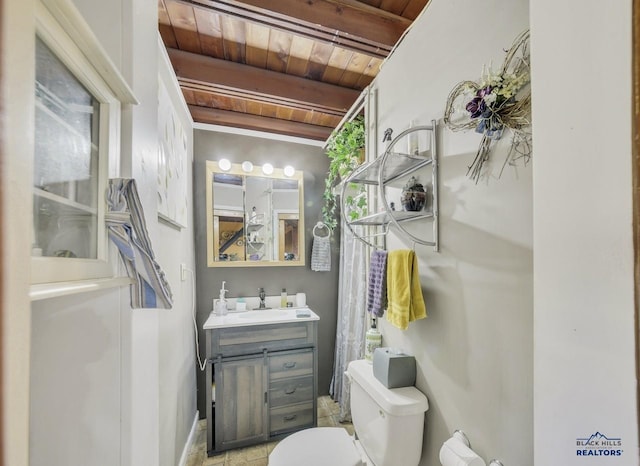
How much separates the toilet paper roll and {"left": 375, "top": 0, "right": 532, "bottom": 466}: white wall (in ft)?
0.19

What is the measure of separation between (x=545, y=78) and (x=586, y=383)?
546 mm

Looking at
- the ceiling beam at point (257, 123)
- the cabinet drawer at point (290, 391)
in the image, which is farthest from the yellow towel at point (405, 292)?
the ceiling beam at point (257, 123)

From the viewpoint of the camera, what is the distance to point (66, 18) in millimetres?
462

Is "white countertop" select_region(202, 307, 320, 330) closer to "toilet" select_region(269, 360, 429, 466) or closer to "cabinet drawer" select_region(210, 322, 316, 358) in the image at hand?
"cabinet drawer" select_region(210, 322, 316, 358)

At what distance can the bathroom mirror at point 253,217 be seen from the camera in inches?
83.6

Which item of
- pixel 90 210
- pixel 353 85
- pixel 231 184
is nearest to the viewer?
pixel 90 210

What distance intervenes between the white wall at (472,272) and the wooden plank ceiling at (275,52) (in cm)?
30

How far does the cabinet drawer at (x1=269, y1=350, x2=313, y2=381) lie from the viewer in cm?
178

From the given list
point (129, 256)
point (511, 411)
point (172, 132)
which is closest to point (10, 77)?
point (129, 256)

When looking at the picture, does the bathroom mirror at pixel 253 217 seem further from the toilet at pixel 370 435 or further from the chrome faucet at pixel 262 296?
the toilet at pixel 370 435

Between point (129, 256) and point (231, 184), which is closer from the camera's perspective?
point (129, 256)

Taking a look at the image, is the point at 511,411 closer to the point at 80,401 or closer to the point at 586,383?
the point at 586,383

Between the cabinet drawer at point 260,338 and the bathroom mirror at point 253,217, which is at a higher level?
the bathroom mirror at point 253,217

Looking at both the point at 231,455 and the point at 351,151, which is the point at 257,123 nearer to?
the point at 351,151
